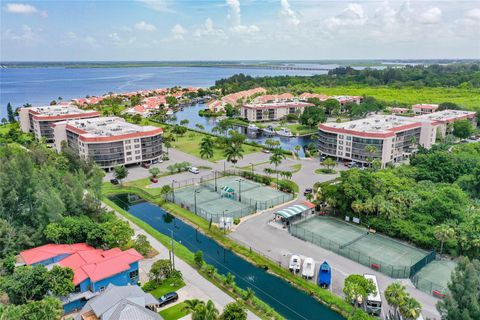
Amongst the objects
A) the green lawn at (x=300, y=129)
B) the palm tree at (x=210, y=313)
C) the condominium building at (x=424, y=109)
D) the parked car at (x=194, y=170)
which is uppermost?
the condominium building at (x=424, y=109)

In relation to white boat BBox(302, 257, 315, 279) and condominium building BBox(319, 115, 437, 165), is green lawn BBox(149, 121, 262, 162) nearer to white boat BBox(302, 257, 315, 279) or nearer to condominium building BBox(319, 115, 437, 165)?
condominium building BBox(319, 115, 437, 165)

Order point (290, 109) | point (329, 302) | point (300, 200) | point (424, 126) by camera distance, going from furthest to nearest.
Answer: point (290, 109), point (424, 126), point (300, 200), point (329, 302)

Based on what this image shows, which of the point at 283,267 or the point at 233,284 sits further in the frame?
the point at 283,267

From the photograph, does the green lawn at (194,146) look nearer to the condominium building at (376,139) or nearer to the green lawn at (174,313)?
the condominium building at (376,139)

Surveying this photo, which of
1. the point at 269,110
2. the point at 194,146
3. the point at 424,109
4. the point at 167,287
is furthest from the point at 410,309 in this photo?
the point at 424,109

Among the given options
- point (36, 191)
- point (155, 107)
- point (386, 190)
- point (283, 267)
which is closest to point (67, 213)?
point (36, 191)

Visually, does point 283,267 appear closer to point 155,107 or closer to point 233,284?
point 233,284

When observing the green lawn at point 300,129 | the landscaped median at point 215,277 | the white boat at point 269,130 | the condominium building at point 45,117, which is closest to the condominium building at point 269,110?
the green lawn at point 300,129
